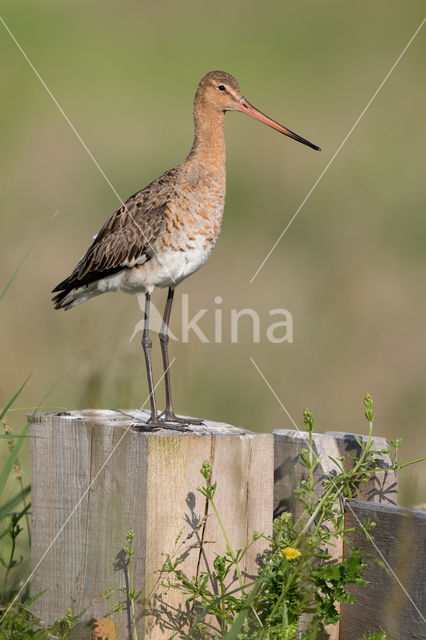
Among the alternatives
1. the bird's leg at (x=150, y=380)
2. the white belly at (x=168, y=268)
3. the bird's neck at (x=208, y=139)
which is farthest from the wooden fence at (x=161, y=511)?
the bird's neck at (x=208, y=139)

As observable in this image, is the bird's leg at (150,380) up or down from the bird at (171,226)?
down

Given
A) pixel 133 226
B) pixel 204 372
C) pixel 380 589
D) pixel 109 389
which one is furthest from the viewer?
pixel 204 372

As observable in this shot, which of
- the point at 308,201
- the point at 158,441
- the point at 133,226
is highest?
the point at 308,201

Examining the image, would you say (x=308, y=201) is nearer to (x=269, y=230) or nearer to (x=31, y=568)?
(x=269, y=230)

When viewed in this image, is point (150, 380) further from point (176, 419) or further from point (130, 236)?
point (130, 236)

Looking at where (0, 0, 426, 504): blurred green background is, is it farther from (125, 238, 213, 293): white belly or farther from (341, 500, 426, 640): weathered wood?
(341, 500, 426, 640): weathered wood

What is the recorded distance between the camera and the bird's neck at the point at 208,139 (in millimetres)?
5324

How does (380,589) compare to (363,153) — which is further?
(363,153)

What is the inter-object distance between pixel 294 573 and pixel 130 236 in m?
2.77

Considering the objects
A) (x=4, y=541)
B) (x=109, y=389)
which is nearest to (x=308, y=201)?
(x=4, y=541)

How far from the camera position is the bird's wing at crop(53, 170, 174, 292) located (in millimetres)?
5195

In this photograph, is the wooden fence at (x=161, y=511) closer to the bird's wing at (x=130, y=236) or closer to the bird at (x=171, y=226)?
Result: the bird at (x=171, y=226)

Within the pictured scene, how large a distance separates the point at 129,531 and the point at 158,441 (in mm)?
323

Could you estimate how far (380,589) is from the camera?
324 cm
